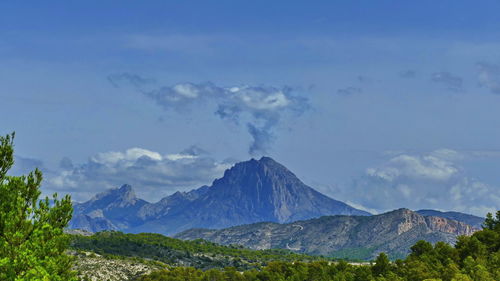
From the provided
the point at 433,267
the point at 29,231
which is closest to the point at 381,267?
the point at 433,267

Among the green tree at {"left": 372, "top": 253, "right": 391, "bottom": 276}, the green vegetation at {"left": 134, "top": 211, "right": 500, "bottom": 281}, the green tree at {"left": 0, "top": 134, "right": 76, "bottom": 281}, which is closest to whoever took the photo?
the green tree at {"left": 0, "top": 134, "right": 76, "bottom": 281}

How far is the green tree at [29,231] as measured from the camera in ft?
165

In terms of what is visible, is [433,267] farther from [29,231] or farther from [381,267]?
[29,231]

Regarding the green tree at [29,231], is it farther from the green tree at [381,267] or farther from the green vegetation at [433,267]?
the green tree at [381,267]

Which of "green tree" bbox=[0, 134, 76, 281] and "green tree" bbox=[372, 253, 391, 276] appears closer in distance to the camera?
"green tree" bbox=[0, 134, 76, 281]

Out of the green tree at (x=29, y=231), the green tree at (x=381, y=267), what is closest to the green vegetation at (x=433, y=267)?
the green tree at (x=381, y=267)

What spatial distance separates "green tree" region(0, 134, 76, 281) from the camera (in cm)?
5031

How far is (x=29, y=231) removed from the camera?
55.8m

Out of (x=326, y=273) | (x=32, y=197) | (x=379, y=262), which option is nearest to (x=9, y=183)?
(x=32, y=197)

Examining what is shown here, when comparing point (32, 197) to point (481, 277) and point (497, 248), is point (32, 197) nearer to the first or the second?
point (481, 277)

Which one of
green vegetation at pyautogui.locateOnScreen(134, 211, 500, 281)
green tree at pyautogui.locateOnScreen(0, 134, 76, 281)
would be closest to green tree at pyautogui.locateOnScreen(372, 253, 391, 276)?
green vegetation at pyautogui.locateOnScreen(134, 211, 500, 281)

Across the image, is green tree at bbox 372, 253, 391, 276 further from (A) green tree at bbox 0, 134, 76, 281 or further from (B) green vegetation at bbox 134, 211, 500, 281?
(A) green tree at bbox 0, 134, 76, 281

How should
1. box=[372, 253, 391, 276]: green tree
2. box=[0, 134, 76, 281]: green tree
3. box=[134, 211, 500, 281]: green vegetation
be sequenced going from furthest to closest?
box=[372, 253, 391, 276]: green tree < box=[134, 211, 500, 281]: green vegetation < box=[0, 134, 76, 281]: green tree

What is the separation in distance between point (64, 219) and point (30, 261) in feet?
32.4
